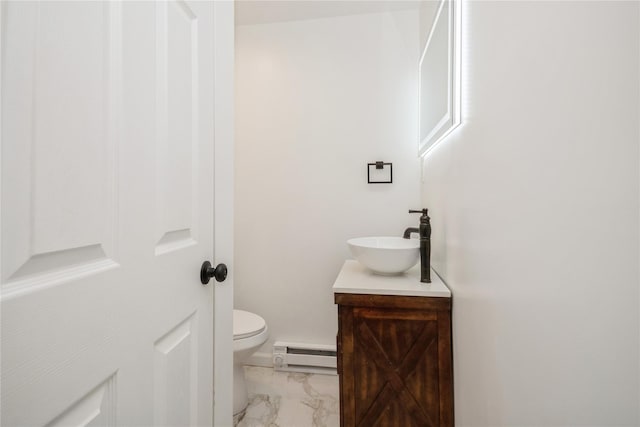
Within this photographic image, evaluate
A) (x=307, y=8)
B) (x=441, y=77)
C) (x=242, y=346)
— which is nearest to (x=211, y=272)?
(x=242, y=346)

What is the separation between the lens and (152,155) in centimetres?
60

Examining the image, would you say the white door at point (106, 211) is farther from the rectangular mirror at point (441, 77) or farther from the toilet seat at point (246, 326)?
the rectangular mirror at point (441, 77)

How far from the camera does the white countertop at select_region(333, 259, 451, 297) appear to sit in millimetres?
1284

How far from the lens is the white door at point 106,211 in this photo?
368 mm

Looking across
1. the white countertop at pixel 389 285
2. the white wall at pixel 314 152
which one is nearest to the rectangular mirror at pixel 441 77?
the white wall at pixel 314 152

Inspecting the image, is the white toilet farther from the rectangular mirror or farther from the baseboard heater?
the rectangular mirror

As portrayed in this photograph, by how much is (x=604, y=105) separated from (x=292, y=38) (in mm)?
2113

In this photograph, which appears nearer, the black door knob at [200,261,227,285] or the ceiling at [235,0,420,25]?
the black door knob at [200,261,227,285]

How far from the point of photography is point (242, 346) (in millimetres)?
1565

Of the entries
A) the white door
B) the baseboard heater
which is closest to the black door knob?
the white door

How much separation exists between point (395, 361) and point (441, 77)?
4.06ft

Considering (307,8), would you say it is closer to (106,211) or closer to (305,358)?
(106,211)

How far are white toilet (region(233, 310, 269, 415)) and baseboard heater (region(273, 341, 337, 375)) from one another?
0.45 meters

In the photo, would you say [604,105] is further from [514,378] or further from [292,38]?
[292,38]
